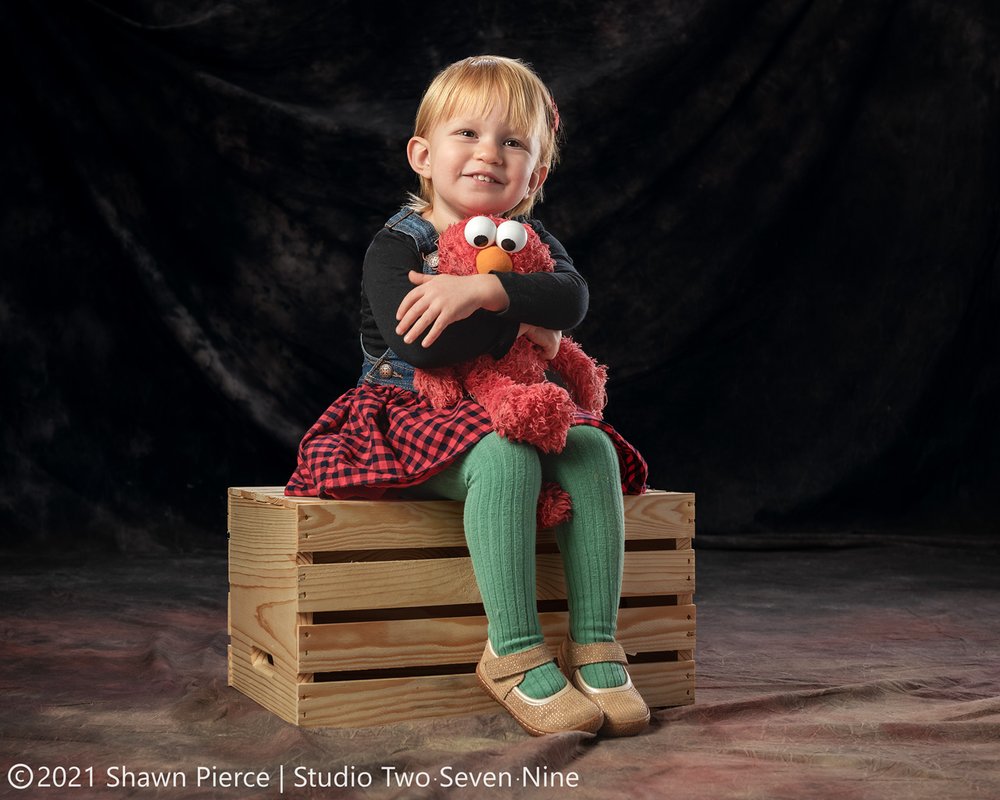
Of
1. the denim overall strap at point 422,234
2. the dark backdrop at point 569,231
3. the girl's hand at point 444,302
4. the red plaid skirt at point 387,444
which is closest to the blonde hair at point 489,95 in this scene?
the denim overall strap at point 422,234

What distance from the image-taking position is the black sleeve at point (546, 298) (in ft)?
5.31

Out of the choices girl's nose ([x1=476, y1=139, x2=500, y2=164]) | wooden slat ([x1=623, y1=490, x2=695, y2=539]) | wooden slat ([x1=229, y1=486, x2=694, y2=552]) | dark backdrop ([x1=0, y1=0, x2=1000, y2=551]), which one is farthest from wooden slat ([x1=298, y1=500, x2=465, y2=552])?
dark backdrop ([x1=0, y1=0, x2=1000, y2=551])

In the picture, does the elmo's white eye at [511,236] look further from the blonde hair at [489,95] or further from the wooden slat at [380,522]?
the wooden slat at [380,522]

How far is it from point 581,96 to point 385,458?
1.57 metres

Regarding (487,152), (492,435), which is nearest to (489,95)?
(487,152)

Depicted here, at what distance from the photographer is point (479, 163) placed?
1.70 m

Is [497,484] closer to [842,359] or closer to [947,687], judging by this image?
[947,687]

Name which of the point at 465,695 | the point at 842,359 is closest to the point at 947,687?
the point at 465,695

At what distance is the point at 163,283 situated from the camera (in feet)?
9.59

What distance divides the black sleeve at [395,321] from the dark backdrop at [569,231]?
1.23m

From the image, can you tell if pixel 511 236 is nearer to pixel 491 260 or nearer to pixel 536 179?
pixel 491 260

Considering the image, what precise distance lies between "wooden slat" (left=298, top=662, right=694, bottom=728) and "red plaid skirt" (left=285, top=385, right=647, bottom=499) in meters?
0.23

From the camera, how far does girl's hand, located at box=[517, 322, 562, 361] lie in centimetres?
168

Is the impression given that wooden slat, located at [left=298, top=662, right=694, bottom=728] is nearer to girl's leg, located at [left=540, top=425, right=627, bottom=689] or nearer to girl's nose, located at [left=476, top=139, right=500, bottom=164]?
girl's leg, located at [left=540, top=425, right=627, bottom=689]
